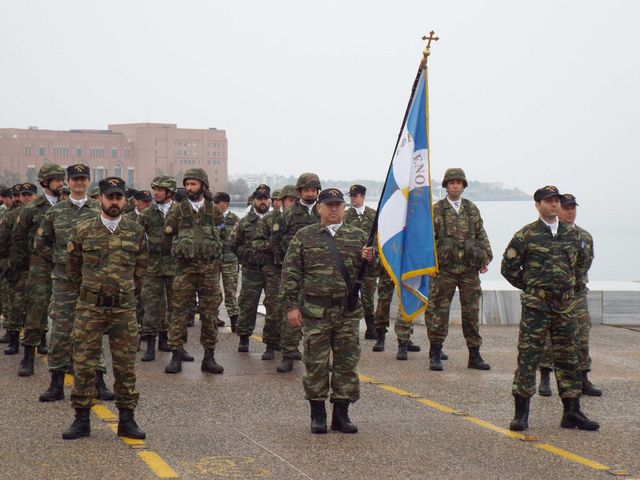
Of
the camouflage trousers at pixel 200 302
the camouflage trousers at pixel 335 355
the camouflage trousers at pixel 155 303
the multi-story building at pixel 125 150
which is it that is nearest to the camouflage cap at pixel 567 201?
the camouflage trousers at pixel 335 355

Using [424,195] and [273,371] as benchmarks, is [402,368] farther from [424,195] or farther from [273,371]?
[424,195]

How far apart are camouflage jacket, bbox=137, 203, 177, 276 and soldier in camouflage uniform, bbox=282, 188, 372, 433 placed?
13.3 feet

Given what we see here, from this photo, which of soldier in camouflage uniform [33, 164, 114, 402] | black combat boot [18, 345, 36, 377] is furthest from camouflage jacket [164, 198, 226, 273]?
black combat boot [18, 345, 36, 377]

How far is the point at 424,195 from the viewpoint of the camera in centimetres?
873

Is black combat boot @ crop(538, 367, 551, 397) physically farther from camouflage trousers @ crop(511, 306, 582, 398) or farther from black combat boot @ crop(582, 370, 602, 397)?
camouflage trousers @ crop(511, 306, 582, 398)

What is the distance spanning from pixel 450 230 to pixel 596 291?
5564 mm

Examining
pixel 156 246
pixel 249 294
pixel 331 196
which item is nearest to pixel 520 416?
pixel 331 196

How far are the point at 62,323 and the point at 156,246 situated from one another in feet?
11.1

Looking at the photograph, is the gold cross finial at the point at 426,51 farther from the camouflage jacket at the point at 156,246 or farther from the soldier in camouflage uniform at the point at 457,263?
the camouflage jacket at the point at 156,246

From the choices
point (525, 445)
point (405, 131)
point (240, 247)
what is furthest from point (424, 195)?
point (240, 247)

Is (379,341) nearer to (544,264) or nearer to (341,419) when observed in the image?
(544,264)

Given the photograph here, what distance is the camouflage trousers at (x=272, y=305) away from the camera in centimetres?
1183

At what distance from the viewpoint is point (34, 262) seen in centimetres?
1074

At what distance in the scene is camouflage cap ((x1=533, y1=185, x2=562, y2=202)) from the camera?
27.7 ft
